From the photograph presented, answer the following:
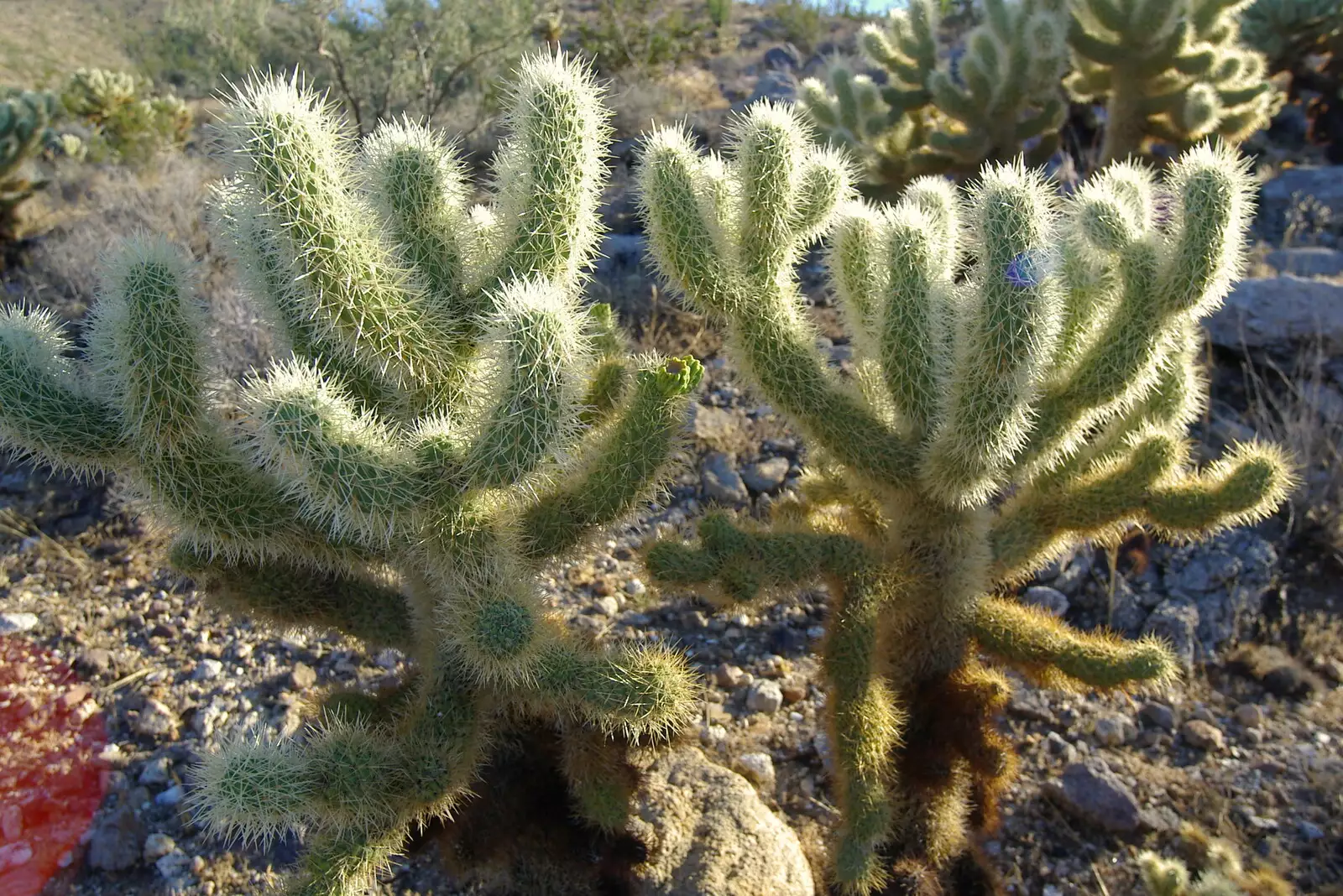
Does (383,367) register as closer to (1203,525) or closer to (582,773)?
(582,773)

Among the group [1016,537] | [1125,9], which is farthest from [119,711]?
[1125,9]

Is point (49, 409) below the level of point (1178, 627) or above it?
below

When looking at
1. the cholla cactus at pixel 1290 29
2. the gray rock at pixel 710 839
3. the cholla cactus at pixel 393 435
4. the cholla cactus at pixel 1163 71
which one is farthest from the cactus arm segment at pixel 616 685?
the cholla cactus at pixel 1290 29

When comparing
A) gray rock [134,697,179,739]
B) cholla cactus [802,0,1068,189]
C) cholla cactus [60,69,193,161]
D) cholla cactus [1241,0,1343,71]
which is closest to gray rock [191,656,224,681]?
gray rock [134,697,179,739]

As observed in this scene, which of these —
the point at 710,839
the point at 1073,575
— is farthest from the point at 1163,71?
the point at 710,839

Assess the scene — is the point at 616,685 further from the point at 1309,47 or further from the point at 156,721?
the point at 1309,47

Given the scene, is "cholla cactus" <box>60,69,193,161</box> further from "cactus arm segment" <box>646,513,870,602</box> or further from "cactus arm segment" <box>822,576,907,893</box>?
"cactus arm segment" <box>822,576,907,893</box>
